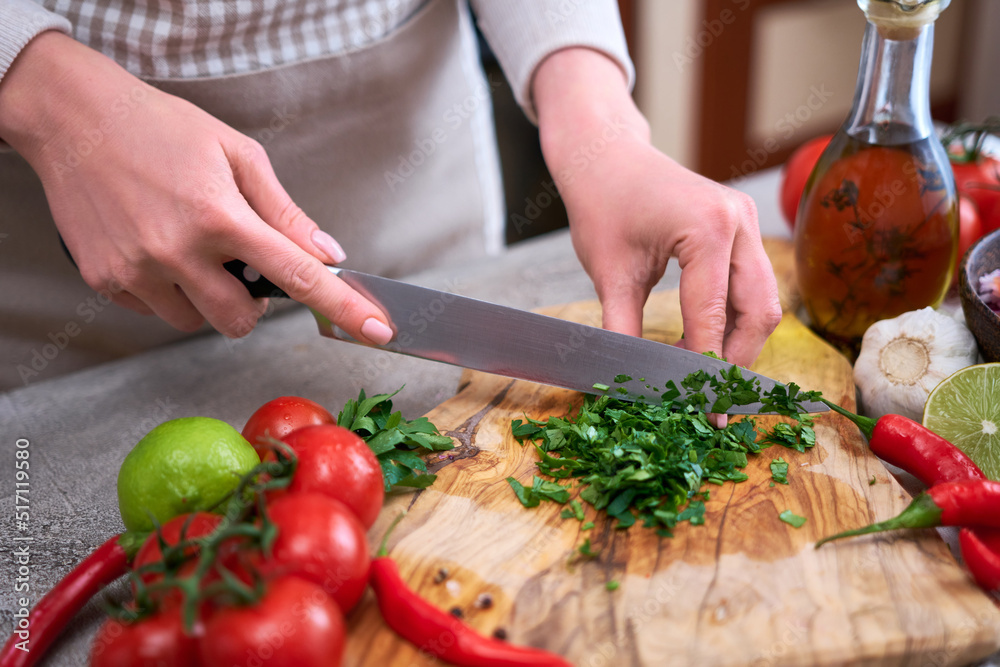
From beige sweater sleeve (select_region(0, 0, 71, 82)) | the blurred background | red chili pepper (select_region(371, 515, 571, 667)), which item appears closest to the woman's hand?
red chili pepper (select_region(371, 515, 571, 667))

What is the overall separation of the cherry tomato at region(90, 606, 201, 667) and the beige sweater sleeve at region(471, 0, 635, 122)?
3.72ft

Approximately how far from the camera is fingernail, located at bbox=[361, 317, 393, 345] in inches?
42.4

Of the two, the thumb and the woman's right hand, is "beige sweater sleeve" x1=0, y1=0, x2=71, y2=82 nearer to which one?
the woman's right hand

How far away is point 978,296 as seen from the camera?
106 centimetres

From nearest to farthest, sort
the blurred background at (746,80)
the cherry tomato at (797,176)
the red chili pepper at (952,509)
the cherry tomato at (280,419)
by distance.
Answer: the red chili pepper at (952,509), the cherry tomato at (280,419), the cherry tomato at (797,176), the blurred background at (746,80)

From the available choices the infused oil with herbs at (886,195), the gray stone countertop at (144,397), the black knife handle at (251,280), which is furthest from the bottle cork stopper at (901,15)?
the black knife handle at (251,280)

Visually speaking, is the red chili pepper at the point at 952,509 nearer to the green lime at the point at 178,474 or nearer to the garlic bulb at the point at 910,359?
the garlic bulb at the point at 910,359

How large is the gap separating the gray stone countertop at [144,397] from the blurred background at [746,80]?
6.67 ft

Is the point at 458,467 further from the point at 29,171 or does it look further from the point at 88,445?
the point at 29,171

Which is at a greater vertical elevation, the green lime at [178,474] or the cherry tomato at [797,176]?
the green lime at [178,474]

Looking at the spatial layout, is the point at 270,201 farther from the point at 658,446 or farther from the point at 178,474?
the point at 658,446

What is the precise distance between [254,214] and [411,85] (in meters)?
0.68

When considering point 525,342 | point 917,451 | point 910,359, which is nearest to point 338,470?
point 525,342

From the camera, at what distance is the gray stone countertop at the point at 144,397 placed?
99 centimetres
